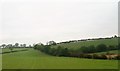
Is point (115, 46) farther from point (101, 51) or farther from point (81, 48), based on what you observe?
point (81, 48)

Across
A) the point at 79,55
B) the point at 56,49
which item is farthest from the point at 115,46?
the point at 56,49

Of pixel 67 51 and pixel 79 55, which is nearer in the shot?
pixel 79 55

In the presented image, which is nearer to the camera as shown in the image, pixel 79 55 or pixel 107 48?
pixel 79 55

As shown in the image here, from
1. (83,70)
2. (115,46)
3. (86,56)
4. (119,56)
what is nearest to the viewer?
(83,70)

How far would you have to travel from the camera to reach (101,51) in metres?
77.9

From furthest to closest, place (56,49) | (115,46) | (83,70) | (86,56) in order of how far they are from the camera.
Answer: (56,49) → (115,46) → (86,56) → (83,70)

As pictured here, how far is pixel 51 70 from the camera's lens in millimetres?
32281

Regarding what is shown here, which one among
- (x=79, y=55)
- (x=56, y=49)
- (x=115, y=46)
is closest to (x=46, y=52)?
(x=56, y=49)

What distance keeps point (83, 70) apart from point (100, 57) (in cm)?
3362

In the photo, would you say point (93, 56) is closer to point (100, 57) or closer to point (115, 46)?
point (100, 57)

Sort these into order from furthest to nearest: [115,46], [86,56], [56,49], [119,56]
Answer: [56,49]
[115,46]
[86,56]
[119,56]

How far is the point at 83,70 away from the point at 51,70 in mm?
4265

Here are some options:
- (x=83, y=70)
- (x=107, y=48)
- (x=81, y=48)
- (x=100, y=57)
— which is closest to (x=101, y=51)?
(x=107, y=48)

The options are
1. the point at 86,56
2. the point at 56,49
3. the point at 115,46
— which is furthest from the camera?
the point at 56,49
